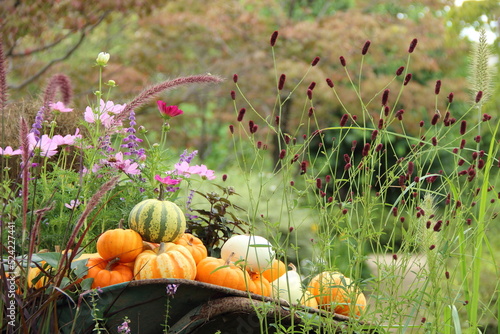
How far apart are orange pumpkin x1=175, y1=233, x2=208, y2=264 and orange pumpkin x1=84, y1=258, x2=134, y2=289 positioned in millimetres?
248

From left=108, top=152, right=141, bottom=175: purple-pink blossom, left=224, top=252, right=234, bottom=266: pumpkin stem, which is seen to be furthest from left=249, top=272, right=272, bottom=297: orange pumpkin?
left=108, top=152, right=141, bottom=175: purple-pink blossom

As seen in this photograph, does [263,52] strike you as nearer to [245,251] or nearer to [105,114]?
[105,114]

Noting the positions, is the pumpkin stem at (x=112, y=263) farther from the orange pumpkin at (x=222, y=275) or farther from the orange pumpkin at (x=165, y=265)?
the orange pumpkin at (x=222, y=275)

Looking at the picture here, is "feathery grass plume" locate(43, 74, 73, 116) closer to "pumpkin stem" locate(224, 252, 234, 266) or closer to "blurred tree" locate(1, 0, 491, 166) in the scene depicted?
"pumpkin stem" locate(224, 252, 234, 266)

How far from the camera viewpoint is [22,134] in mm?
1434

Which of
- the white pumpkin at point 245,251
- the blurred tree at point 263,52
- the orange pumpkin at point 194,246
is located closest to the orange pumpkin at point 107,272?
the orange pumpkin at point 194,246

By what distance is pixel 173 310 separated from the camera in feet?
6.44

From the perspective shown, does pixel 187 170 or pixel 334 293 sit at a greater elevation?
pixel 187 170

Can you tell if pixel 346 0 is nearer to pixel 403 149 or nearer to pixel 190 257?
pixel 403 149

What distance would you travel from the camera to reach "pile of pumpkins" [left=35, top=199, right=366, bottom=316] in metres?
2.04

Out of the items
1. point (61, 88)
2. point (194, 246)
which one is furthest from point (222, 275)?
point (61, 88)

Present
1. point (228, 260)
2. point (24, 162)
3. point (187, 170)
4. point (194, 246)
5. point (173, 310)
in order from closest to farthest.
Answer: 1. point (24, 162)
2. point (173, 310)
3. point (228, 260)
4. point (194, 246)
5. point (187, 170)

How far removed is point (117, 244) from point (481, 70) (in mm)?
1347

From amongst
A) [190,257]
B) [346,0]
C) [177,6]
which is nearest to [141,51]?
[177,6]
